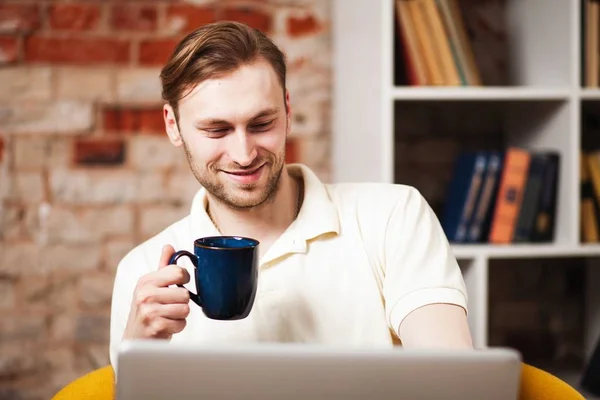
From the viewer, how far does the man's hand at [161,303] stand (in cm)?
107

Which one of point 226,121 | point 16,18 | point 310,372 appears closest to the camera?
point 310,372

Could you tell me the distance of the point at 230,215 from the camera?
1.44 meters

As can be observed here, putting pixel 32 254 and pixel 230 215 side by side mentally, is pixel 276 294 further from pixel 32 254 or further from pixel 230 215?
pixel 32 254

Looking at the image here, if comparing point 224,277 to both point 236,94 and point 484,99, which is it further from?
point 484,99

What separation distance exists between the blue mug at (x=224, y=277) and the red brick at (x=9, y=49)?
1.24 metres

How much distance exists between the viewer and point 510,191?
184 centimetres

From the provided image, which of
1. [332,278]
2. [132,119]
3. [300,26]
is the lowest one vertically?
[332,278]

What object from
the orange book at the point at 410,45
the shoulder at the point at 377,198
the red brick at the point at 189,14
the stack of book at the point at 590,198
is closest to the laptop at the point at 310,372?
the shoulder at the point at 377,198

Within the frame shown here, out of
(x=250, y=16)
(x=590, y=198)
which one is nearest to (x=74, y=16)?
(x=250, y=16)

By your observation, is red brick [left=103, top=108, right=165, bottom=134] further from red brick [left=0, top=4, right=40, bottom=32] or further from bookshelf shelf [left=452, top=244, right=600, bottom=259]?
bookshelf shelf [left=452, top=244, right=600, bottom=259]

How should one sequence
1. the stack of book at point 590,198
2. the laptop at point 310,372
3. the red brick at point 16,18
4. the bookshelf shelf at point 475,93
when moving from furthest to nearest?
the red brick at point 16,18 → the stack of book at point 590,198 → the bookshelf shelf at point 475,93 → the laptop at point 310,372

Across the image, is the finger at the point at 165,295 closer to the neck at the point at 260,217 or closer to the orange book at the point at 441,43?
the neck at the point at 260,217

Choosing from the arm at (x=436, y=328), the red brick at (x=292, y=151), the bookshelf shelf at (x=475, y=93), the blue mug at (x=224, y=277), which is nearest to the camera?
the blue mug at (x=224, y=277)

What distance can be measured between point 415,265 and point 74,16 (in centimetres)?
132
